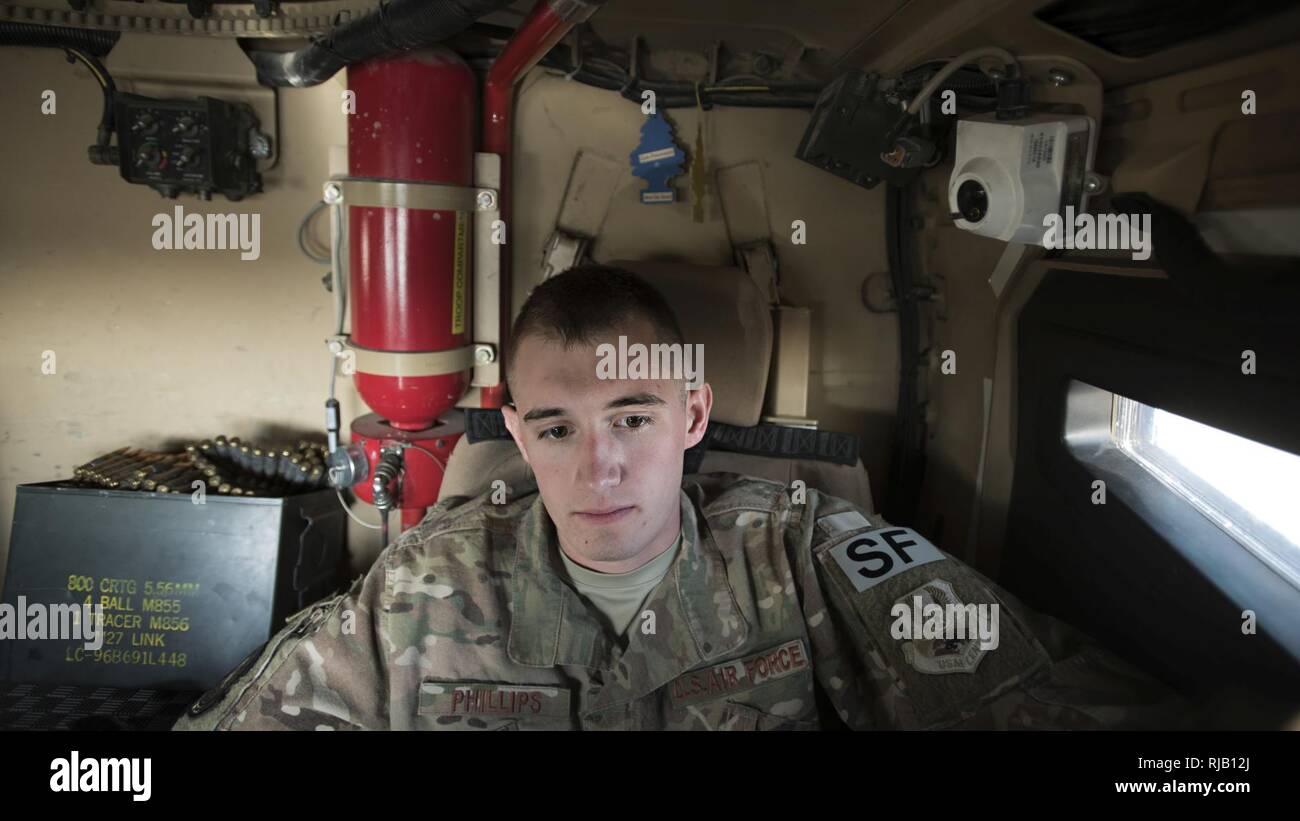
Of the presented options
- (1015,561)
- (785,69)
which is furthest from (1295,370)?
(785,69)

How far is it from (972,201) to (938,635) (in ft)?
3.03

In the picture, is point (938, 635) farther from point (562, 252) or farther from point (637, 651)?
→ point (562, 252)

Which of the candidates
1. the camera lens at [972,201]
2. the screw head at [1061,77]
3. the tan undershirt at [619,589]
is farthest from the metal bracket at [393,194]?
the screw head at [1061,77]

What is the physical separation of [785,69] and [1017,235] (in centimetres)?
121

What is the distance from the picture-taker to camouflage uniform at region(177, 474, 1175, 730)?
1.31 metres

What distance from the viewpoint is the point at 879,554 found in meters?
1.47

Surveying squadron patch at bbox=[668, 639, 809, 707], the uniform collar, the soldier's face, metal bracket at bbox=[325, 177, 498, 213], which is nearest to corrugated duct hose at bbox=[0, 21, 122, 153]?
metal bracket at bbox=[325, 177, 498, 213]

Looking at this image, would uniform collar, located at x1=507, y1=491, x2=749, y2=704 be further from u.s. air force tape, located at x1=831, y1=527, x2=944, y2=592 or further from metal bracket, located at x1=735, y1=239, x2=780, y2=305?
metal bracket, located at x1=735, y1=239, x2=780, y2=305

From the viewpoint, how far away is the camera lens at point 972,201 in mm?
1541

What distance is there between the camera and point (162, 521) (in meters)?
2.19

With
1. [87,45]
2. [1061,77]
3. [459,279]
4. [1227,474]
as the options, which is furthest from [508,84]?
[1227,474]

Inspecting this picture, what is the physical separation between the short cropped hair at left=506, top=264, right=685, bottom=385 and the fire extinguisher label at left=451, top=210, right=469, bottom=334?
826mm

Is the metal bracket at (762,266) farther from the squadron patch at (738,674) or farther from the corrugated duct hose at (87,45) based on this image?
the corrugated duct hose at (87,45)

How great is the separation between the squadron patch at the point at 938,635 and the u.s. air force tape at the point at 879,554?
0.07 metres
